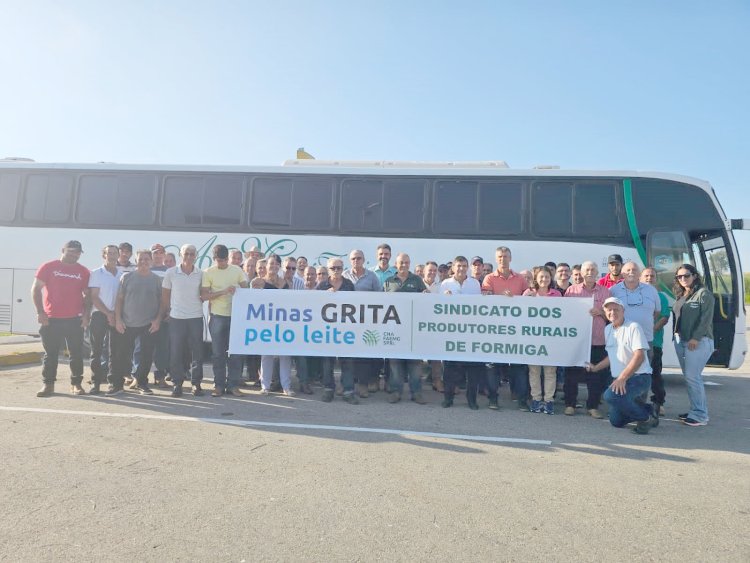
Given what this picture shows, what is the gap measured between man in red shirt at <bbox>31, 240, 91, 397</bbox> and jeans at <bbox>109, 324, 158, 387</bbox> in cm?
46

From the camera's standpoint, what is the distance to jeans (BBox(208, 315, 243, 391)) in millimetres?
7359

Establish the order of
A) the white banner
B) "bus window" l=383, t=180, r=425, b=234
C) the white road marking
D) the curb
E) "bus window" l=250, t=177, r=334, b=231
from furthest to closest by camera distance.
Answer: "bus window" l=250, t=177, r=334, b=231
"bus window" l=383, t=180, r=425, b=234
the curb
the white banner
the white road marking

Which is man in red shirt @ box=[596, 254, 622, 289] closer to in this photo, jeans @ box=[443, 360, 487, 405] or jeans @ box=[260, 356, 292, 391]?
jeans @ box=[443, 360, 487, 405]

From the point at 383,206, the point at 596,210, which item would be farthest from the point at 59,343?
the point at 596,210

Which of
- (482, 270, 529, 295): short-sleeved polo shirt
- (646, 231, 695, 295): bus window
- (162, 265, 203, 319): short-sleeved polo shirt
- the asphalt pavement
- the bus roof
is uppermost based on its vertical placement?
the bus roof

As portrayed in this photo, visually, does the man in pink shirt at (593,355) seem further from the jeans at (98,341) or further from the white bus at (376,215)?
the jeans at (98,341)

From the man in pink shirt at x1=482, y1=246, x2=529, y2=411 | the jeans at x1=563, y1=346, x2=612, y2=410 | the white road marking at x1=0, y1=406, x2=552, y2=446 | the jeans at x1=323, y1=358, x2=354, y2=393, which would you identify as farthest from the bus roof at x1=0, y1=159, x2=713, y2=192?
the white road marking at x1=0, y1=406, x2=552, y2=446

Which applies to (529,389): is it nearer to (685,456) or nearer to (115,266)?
(685,456)

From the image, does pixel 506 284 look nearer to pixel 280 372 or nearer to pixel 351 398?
pixel 351 398

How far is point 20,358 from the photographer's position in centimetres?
962

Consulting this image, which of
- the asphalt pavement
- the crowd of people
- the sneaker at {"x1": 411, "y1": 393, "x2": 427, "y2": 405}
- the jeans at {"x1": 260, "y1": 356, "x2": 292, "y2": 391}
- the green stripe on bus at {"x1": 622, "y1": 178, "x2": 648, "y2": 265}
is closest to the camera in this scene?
the asphalt pavement

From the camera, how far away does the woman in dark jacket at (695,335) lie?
251 inches

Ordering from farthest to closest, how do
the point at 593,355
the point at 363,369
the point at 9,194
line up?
the point at 9,194 < the point at 363,369 < the point at 593,355

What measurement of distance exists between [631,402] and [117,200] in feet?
32.4
